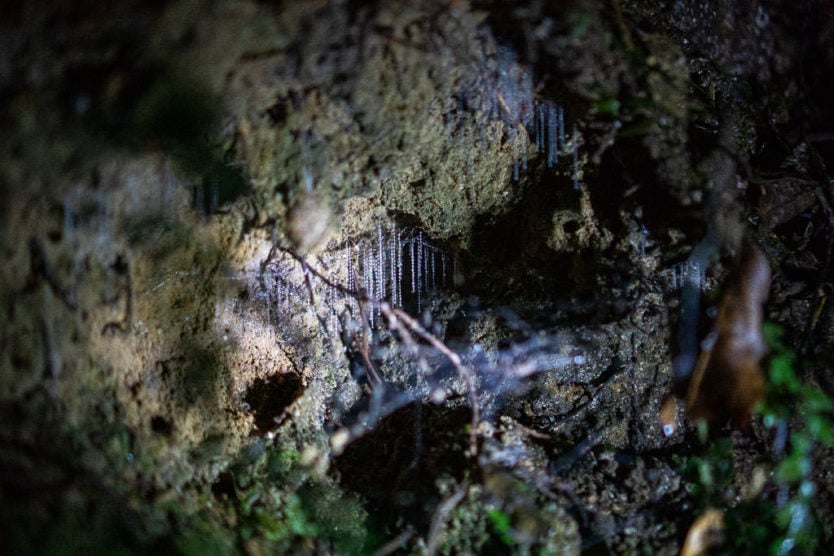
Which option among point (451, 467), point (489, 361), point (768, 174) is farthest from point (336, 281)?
point (768, 174)

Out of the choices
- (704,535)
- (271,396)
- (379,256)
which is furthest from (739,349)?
(271,396)

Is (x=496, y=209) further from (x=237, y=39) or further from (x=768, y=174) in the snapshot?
(x=237, y=39)

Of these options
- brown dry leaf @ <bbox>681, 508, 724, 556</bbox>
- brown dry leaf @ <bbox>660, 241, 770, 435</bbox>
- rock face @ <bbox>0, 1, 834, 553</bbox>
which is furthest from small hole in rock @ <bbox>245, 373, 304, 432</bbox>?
brown dry leaf @ <bbox>660, 241, 770, 435</bbox>

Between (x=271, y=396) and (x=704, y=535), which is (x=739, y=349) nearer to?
(x=704, y=535)

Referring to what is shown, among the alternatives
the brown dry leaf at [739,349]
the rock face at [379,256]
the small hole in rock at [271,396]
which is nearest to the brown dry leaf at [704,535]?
the rock face at [379,256]

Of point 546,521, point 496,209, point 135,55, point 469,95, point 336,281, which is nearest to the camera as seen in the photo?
point 135,55

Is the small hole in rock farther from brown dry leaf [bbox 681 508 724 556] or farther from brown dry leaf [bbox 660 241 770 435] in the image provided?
brown dry leaf [bbox 660 241 770 435]

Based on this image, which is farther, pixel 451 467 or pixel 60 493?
pixel 451 467
